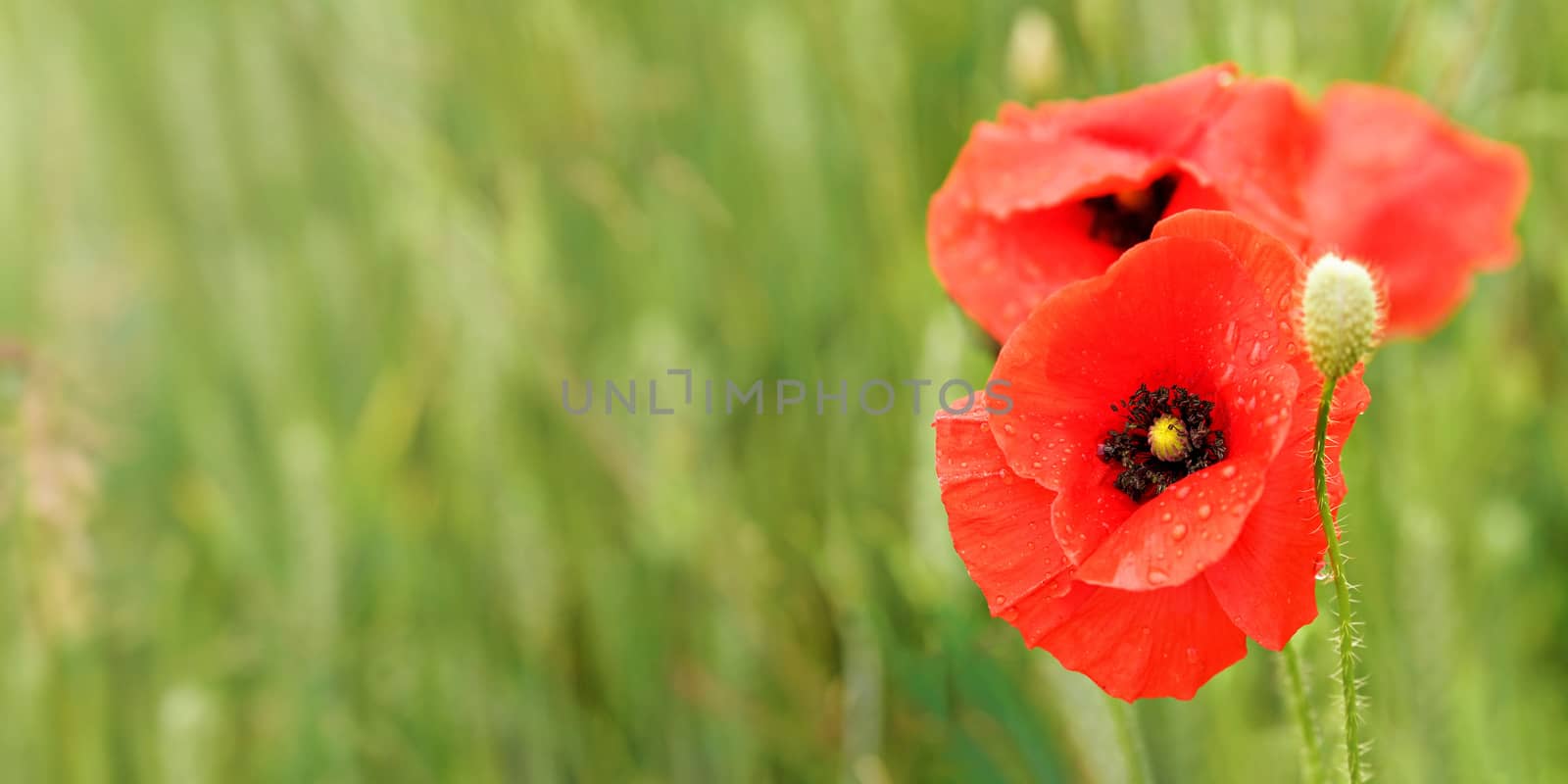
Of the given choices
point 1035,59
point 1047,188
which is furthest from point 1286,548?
point 1035,59

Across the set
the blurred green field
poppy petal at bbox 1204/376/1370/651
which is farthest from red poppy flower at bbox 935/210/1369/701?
the blurred green field

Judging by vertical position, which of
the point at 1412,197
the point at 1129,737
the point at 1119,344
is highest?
the point at 1412,197

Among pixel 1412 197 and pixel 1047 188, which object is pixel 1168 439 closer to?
pixel 1047 188

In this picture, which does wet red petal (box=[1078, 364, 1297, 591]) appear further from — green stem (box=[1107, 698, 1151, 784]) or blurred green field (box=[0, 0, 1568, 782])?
blurred green field (box=[0, 0, 1568, 782])

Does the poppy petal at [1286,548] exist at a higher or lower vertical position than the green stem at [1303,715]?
higher

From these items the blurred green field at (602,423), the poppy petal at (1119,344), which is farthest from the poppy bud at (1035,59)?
the poppy petal at (1119,344)

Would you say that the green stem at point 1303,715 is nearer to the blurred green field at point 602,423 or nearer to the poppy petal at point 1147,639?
the poppy petal at point 1147,639

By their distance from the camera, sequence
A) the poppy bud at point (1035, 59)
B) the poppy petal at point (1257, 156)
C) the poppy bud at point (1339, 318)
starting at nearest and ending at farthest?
the poppy bud at point (1339, 318) → the poppy petal at point (1257, 156) → the poppy bud at point (1035, 59)
